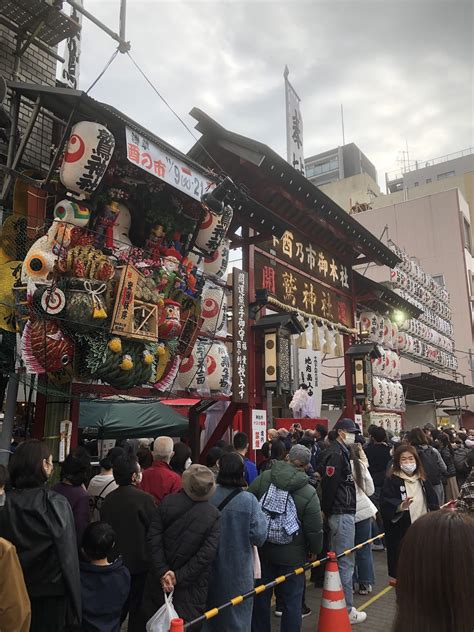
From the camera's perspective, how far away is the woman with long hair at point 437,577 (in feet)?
5.61

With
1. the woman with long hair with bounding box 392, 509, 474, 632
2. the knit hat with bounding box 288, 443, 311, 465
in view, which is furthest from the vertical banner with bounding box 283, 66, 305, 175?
the woman with long hair with bounding box 392, 509, 474, 632

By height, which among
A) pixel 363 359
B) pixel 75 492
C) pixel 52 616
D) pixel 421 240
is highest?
pixel 421 240

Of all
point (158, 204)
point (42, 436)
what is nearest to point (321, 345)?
point (158, 204)

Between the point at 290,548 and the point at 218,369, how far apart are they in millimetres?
4884

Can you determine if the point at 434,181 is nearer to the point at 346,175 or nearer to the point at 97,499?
the point at 346,175

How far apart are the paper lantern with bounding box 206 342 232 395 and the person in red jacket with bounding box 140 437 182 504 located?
380 centimetres

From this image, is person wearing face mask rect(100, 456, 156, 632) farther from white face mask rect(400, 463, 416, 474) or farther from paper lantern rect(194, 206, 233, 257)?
paper lantern rect(194, 206, 233, 257)

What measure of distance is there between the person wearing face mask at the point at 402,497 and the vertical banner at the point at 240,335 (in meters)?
4.20

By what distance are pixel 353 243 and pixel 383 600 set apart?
11672mm

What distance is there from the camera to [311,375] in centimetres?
1912

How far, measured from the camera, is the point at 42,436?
23.2ft

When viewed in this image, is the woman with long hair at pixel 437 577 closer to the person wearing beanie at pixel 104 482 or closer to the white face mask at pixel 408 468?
the person wearing beanie at pixel 104 482

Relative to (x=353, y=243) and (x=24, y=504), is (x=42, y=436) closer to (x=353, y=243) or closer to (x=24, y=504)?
(x=24, y=504)

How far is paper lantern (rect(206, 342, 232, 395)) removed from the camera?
985 centimetres
